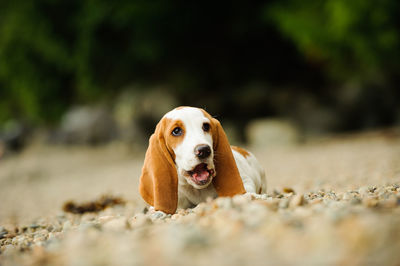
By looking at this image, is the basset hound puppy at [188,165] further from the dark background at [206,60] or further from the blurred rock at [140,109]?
the blurred rock at [140,109]

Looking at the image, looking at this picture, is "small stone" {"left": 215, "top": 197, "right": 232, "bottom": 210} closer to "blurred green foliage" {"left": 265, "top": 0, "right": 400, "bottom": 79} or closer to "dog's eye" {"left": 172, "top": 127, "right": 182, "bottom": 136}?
"dog's eye" {"left": 172, "top": 127, "right": 182, "bottom": 136}

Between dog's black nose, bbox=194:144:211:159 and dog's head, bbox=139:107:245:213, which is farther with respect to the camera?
dog's head, bbox=139:107:245:213

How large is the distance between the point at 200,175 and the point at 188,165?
0.15 meters

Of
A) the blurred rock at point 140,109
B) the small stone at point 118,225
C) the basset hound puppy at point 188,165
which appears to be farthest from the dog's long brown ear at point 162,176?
the blurred rock at point 140,109

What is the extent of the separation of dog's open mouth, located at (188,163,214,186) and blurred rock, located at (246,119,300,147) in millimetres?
9564

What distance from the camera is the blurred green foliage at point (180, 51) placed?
37.8 ft

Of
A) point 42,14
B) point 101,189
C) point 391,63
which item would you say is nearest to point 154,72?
point 42,14

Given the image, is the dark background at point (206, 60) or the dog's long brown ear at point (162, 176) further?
the dark background at point (206, 60)

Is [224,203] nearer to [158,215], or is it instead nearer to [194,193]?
[158,215]

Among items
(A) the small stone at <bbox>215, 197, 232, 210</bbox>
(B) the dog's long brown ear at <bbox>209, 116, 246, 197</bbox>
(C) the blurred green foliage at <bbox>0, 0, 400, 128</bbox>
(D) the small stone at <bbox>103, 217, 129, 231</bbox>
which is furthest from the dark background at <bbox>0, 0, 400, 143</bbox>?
(D) the small stone at <bbox>103, 217, 129, 231</bbox>

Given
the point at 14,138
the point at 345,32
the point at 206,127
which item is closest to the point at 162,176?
the point at 206,127

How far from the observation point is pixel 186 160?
2.74 meters

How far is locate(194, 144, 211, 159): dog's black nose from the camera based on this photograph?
105 inches

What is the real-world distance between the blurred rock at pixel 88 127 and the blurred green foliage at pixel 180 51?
627mm
